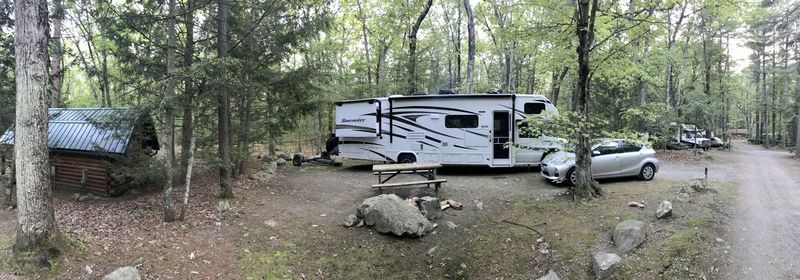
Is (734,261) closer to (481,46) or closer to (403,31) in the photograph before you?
(403,31)

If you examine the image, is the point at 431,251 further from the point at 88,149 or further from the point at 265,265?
the point at 88,149

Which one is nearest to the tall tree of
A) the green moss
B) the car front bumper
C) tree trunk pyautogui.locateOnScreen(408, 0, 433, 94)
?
the green moss

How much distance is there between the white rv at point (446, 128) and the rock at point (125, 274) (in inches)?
347

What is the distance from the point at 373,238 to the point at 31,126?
17.0 ft

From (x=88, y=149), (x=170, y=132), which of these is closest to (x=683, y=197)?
(x=170, y=132)

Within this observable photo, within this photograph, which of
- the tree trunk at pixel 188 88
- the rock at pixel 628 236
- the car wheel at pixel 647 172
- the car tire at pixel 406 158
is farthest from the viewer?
the car tire at pixel 406 158

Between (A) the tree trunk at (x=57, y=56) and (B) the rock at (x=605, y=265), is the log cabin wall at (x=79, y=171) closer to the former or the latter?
(A) the tree trunk at (x=57, y=56)

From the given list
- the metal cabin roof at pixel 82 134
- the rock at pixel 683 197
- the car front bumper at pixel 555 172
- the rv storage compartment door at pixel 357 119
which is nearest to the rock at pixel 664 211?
the rock at pixel 683 197

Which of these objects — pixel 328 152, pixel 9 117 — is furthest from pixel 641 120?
pixel 9 117

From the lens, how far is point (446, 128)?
498 inches

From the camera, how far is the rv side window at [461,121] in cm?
1241

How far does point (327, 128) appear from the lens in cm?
2420

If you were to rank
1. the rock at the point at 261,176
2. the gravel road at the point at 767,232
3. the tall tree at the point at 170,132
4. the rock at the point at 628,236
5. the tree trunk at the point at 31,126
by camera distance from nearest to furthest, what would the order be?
1. the tree trunk at the point at 31,126
2. the gravel road at the point at 767,232
3. the rock at the point at 628,236
4. the tall tree at the point at 170,132
5. the rock at the point at 261,176

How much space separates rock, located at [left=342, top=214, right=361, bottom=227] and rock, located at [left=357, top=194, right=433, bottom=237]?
0.35 feet
